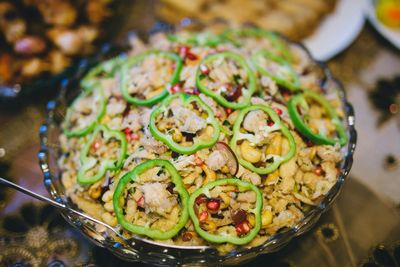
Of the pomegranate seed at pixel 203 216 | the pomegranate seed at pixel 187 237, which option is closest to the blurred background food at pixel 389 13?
the pomegranate seed at pixel 203 216

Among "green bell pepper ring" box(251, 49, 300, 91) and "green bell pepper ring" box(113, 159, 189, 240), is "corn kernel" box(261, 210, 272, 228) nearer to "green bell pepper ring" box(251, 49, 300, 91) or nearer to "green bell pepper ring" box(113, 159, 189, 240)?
"green bell pepper ring" box(113, 159, 189, 240)

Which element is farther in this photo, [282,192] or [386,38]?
[386,38]

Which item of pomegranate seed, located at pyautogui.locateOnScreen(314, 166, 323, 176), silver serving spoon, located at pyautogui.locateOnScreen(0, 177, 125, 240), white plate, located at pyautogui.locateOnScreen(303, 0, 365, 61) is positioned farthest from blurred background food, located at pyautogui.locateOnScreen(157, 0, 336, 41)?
silver serving spoon, located at pyautogui.locateOnScreen(0, 177, 125, 240)

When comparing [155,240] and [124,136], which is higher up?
[124,136]

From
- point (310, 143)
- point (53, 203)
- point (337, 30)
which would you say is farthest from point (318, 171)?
point (337, 30)

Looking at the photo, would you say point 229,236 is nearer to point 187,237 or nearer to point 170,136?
point 187,237

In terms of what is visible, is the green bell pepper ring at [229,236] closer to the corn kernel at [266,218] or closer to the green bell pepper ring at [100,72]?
the corn kernel at [266,218]

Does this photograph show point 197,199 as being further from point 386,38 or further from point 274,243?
point 386,38

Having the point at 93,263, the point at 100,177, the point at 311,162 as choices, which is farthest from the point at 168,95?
the point at 93,263
